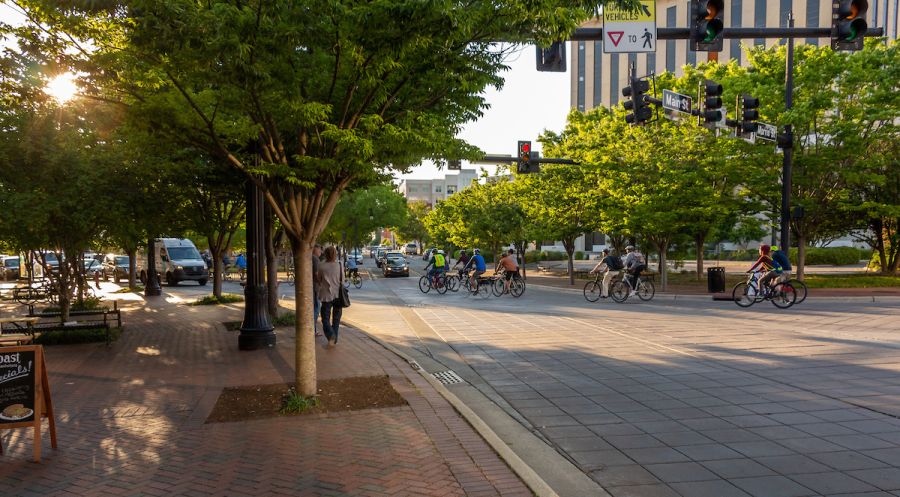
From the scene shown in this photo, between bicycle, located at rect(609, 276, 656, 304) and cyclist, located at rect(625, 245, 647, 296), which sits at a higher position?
cyclist, located at rect(625, 245, 647, 296)

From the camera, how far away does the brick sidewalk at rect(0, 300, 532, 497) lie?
14.6ft

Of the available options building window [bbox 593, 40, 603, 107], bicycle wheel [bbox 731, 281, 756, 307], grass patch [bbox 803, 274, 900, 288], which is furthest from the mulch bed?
building window [bbox 593, 40, 603, 107]

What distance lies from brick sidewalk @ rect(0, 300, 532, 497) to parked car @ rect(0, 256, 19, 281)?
117ft

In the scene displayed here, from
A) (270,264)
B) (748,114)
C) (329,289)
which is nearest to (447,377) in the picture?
(329,289)

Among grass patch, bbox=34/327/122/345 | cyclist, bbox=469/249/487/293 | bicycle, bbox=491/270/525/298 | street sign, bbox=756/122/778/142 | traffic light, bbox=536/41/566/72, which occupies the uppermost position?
street sign, bbox=756/122/778/142

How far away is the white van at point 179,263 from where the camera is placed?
32.1m

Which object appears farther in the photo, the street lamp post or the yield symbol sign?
the street lamp post

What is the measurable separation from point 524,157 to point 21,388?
17511mm

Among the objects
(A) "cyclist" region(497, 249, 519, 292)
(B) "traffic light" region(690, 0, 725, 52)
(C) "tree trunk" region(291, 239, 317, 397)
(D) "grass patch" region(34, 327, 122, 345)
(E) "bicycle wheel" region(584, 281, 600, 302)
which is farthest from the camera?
(A) "cyclist" region(497, 249, 519, 292)

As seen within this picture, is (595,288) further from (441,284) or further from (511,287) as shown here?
(441,284)

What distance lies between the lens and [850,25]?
31.5ft

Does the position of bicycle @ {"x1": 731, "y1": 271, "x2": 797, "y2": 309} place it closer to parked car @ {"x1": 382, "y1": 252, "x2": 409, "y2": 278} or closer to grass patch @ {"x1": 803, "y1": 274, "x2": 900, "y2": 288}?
grass patch @ {"x1": 803, "y1": 274, "x2": 900, "y2": 288}

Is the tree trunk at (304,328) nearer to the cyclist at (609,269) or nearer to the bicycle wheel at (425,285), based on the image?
the cyclist at (609,269)

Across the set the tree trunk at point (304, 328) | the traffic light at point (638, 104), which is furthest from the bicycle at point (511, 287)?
the tree trunk at point (304, 328)
